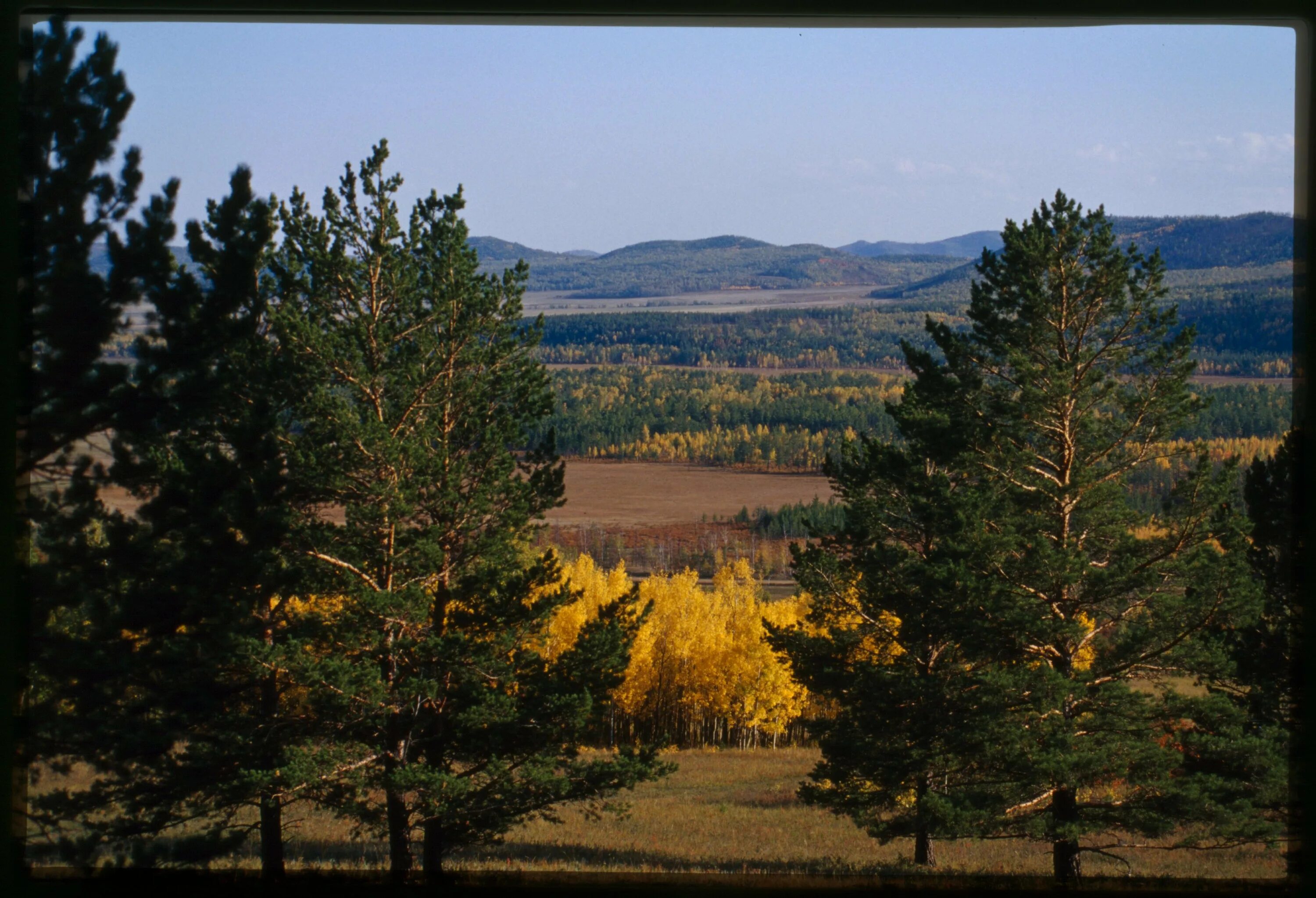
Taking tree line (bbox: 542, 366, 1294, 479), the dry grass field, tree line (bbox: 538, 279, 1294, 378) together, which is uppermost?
tree line (bbox: 538, 279, 1294, 378)

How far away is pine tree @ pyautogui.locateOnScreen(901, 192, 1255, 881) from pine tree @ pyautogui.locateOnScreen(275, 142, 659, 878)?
2.65m

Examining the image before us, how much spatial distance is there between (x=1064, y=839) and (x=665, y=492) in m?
3.65

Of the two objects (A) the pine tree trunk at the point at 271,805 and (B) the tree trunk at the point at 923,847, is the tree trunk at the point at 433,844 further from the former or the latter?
(B) the tree trunk at the point at 923,847

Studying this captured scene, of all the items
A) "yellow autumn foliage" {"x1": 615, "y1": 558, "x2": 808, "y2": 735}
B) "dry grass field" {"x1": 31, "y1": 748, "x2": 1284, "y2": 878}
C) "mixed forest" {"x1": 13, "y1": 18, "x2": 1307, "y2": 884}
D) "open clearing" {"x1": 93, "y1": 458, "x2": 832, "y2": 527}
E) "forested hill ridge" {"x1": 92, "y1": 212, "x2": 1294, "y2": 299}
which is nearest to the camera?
"dry grass field" {"x1": 31, "y1": 748, "x2": 1284, "y2": 878}

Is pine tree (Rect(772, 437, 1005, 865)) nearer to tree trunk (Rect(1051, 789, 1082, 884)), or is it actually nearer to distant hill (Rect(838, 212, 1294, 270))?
tree trunk (Rect(1051, 789, 1082, 884))

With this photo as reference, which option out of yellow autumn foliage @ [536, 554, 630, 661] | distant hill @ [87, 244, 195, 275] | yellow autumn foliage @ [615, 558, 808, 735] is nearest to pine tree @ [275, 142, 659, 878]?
distant hill @ [87, 244, 195, 275]

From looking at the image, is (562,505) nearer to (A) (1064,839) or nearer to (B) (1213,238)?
(A) (1064,839)

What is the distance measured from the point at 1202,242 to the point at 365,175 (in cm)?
492

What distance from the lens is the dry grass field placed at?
4344 mm

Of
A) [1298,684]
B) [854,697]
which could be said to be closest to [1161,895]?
[1298,684]

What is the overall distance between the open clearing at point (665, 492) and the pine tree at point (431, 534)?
41 centimetres

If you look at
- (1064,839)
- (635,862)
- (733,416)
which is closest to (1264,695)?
(1064,839)

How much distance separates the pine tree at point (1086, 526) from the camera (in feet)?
20.0

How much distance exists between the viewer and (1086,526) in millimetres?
6762
